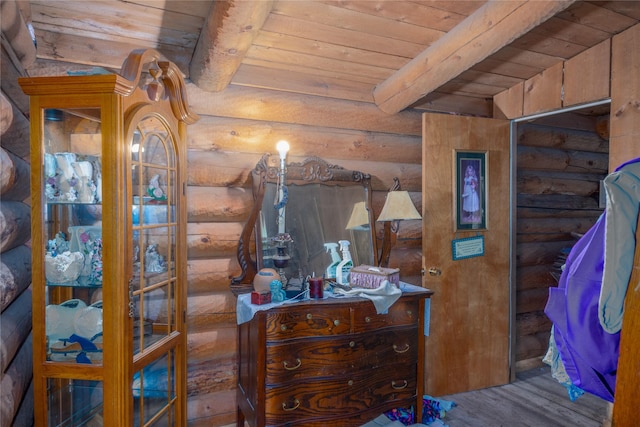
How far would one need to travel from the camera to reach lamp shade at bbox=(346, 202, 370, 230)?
301 cm

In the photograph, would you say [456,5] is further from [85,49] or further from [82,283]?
[82,283]

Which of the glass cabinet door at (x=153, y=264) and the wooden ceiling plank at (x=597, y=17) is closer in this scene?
the glass cabinet door at (x=153, y=264)

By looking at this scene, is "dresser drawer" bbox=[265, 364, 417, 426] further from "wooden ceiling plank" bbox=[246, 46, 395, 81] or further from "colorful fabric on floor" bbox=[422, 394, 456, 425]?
"wooden ceiling plank" bbox=[246, 46, 395, 81]

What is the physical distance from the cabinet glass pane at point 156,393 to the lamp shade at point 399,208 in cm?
169

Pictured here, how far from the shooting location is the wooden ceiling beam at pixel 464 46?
7.16 feet

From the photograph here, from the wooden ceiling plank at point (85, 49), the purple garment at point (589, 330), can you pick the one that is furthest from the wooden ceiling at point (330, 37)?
the purple garment at point (589, 330)

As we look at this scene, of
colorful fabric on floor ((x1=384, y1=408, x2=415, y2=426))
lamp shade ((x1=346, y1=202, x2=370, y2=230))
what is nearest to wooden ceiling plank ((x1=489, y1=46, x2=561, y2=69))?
lamp shade ((x1=346, y1=202, x2=370, y2=230))

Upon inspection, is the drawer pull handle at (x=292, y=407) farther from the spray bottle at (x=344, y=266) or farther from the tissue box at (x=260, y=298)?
the spray bottle at (x=344, y=266)

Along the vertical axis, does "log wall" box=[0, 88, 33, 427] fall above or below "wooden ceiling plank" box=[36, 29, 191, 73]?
below

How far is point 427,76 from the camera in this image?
2799 mm

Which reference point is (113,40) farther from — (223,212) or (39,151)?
(223,212)

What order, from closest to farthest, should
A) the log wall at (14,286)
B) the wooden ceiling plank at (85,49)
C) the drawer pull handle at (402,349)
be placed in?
the log wall at (14,286)
the wooden ceiling plank at (85,49)
the drawer pull handle at (402,349)

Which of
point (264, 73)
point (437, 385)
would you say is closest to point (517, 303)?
point (437, 385)

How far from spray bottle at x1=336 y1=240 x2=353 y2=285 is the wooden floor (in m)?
1.32
